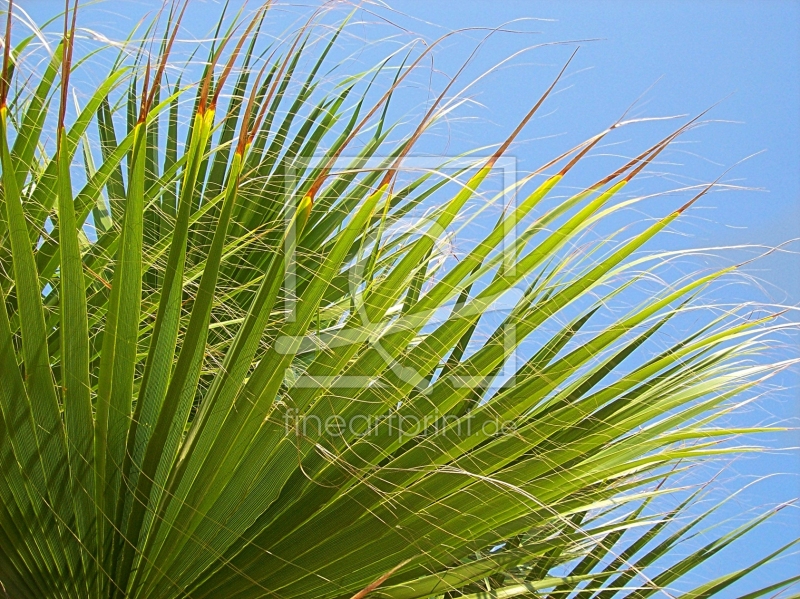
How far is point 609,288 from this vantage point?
1.17m

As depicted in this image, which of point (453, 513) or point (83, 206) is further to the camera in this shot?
point (83, 206)

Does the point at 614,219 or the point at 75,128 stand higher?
the point at 614,219

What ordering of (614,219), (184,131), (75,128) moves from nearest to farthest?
(75,128) → (614,219) → (184,131)

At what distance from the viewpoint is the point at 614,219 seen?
1.39 meters

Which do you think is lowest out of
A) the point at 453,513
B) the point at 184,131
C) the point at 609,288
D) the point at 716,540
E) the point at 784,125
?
the point at 453,513

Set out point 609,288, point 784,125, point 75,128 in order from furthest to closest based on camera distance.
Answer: point 784,125, point 609,288, point 75,128

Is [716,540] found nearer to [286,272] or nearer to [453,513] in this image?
[453,513]

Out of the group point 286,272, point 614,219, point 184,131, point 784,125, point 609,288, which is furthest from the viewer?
point 784,125

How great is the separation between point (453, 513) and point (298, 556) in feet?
0.55

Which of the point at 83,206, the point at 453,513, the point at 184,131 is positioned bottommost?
the point at 453,513

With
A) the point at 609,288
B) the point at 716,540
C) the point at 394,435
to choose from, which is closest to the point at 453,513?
the point at 394,435

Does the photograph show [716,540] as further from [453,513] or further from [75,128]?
[75,128]

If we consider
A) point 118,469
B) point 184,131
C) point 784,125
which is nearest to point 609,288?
point 118,469

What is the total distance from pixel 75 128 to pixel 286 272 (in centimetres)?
47
